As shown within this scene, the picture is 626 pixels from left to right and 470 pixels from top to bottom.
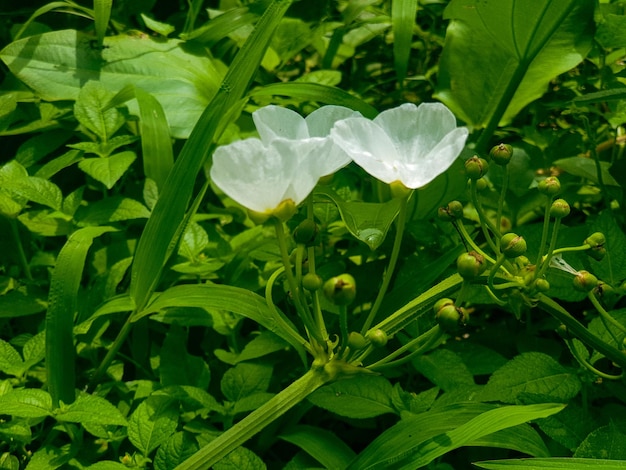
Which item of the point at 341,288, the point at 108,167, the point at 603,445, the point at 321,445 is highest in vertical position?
the point at 341,288

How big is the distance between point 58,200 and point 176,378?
0.37 meters

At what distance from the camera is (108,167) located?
118cm

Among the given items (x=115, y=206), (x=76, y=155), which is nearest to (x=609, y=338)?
(x=115, y=206)

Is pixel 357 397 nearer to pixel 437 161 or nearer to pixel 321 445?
pixel 321 445

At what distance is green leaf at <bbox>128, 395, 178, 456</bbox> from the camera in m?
0.92

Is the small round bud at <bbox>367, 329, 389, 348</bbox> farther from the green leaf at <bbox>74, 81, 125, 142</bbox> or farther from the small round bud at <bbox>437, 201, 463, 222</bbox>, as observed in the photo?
the green leaf at <bbox>74, 81, 125, 142</bbox>

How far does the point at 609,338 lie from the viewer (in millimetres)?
970

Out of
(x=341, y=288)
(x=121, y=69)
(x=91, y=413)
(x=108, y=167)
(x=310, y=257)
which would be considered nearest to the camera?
(x=341, y=288)

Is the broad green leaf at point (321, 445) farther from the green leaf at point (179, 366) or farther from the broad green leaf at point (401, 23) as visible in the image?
the broad green leaf at point (401, 23)

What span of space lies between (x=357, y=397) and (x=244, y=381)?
0.56 feet

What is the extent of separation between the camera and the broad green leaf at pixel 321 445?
95 cm

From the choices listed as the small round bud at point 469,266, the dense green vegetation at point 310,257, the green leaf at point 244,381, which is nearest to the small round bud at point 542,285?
the dense green vegetation at point 310,257

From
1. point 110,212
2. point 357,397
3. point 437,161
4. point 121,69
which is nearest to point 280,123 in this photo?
point 437,161

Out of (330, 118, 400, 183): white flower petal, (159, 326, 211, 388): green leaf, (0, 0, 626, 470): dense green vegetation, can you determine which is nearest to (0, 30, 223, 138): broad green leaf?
(0, 0, 626, 470): dense green vegetation
